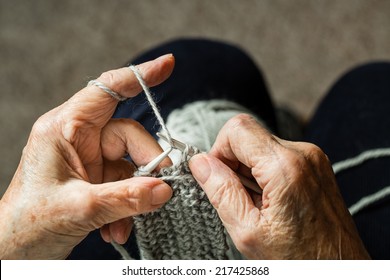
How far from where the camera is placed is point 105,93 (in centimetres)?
72

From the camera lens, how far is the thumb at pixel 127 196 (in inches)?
26.6

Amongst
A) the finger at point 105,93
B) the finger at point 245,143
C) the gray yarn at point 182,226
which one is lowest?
the gray yarn at point 182,226

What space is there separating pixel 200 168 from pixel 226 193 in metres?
0.05

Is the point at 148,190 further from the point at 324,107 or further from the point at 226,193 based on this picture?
the point at 324,107

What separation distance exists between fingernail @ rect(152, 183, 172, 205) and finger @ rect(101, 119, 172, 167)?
0.07 meters

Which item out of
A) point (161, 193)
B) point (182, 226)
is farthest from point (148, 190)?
point (182, 226)

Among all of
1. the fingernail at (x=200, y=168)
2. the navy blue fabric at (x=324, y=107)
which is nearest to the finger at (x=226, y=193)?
the fingernail at (x=200, y=168)

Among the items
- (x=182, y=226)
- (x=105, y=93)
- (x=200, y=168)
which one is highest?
(x=105, y=93)

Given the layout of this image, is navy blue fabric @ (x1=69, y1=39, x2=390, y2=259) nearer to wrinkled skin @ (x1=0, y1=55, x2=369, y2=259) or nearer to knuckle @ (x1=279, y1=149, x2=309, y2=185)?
wrinkled skin @ (x1=0, y1=55, x2=369, y2=259)

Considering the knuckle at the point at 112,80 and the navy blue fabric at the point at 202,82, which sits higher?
the knuckle at the point at 112,80

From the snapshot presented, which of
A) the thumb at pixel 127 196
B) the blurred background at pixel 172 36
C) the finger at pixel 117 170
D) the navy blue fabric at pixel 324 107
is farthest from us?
the blurred background at pixel 172 36

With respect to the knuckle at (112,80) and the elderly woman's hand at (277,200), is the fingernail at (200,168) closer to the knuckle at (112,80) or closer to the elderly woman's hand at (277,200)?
the elderly woman's hand at (277,200)

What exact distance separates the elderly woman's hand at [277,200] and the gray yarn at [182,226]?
3 centimetres

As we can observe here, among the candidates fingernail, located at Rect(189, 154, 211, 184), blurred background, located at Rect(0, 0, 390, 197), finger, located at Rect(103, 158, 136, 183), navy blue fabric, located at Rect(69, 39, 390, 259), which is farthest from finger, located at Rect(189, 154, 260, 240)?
blurred background, located at Rect(0, 0, 390, 197)
